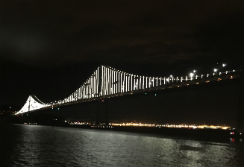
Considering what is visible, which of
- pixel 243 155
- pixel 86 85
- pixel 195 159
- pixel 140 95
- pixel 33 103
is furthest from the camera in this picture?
pixel 33 103

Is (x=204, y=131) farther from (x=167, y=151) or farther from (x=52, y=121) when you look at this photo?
(x=52, y=121)

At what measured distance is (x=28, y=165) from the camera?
888 inches

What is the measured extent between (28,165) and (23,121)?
10256 cm

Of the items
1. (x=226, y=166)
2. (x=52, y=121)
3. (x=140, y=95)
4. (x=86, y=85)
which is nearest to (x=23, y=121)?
(x=52, y=121)

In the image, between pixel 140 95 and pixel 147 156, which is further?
pixel 140 95

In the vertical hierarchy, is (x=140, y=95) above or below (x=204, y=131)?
above

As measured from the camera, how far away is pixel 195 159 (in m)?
27.1

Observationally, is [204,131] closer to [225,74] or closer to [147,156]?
[225,74]

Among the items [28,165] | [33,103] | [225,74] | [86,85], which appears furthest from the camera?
[33,103]

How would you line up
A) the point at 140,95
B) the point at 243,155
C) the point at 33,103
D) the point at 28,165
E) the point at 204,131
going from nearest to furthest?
the point at 28,165 < the point at 243,155 < the point at 204,131 < the point at 140,95 < the point at 33,103

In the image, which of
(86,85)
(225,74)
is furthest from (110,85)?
(225,74)

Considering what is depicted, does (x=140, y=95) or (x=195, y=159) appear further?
(x=140, y=95)

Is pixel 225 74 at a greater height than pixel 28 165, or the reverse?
pixel 225 74

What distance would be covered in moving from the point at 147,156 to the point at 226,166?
18.3 ft
